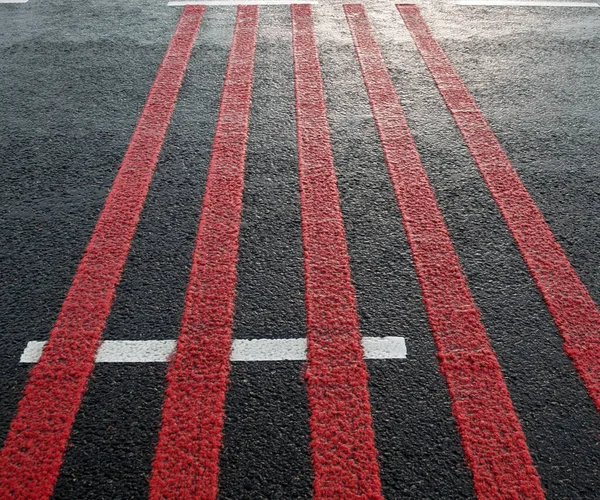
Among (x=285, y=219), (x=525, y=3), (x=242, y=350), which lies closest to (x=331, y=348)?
(x=242, y=350)

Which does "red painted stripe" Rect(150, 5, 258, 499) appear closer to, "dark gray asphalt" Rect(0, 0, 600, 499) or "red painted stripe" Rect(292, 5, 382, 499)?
"dark gray asphalt" Rect(0, 0, 600, 499)

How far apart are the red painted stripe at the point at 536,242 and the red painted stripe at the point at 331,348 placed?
88 cm

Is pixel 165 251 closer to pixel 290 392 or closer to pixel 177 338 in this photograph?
pixel 177 338

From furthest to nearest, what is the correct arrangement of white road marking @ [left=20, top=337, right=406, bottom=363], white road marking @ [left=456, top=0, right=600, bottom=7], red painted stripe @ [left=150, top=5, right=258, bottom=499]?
white road marking @ [left=456, top=0, right=600, bottom=7] < white road marking @ [left=20, top=337, right=406, bottom=363] < red painted stripe @ [left=150, top=5, right=258, bottom=499]

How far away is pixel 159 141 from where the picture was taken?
4.11 meters

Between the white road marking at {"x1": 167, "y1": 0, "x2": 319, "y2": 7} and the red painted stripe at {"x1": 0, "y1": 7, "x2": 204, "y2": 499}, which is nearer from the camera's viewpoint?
the red painted stripe at {"x1": 0, "y1": 7, "x2": 204, "y2": 499}

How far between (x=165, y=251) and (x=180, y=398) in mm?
947

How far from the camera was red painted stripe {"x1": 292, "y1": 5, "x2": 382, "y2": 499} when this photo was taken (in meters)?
2.21

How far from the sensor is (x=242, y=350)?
265 centimetres


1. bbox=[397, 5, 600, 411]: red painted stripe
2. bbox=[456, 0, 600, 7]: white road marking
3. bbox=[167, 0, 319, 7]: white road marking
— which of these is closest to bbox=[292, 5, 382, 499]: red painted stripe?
bbox=[397, 5, 600, 411]: red painted stripe

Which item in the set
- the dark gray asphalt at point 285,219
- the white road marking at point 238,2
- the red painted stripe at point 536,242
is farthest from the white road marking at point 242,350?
the white road marking at point 238,2

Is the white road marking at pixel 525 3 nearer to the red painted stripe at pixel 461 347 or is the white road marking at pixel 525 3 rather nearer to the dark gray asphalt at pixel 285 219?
the dark gray asphalt at pixel 285 219

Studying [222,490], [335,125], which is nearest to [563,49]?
[335,125]

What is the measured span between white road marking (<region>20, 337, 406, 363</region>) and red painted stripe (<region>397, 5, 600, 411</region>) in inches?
29.0
